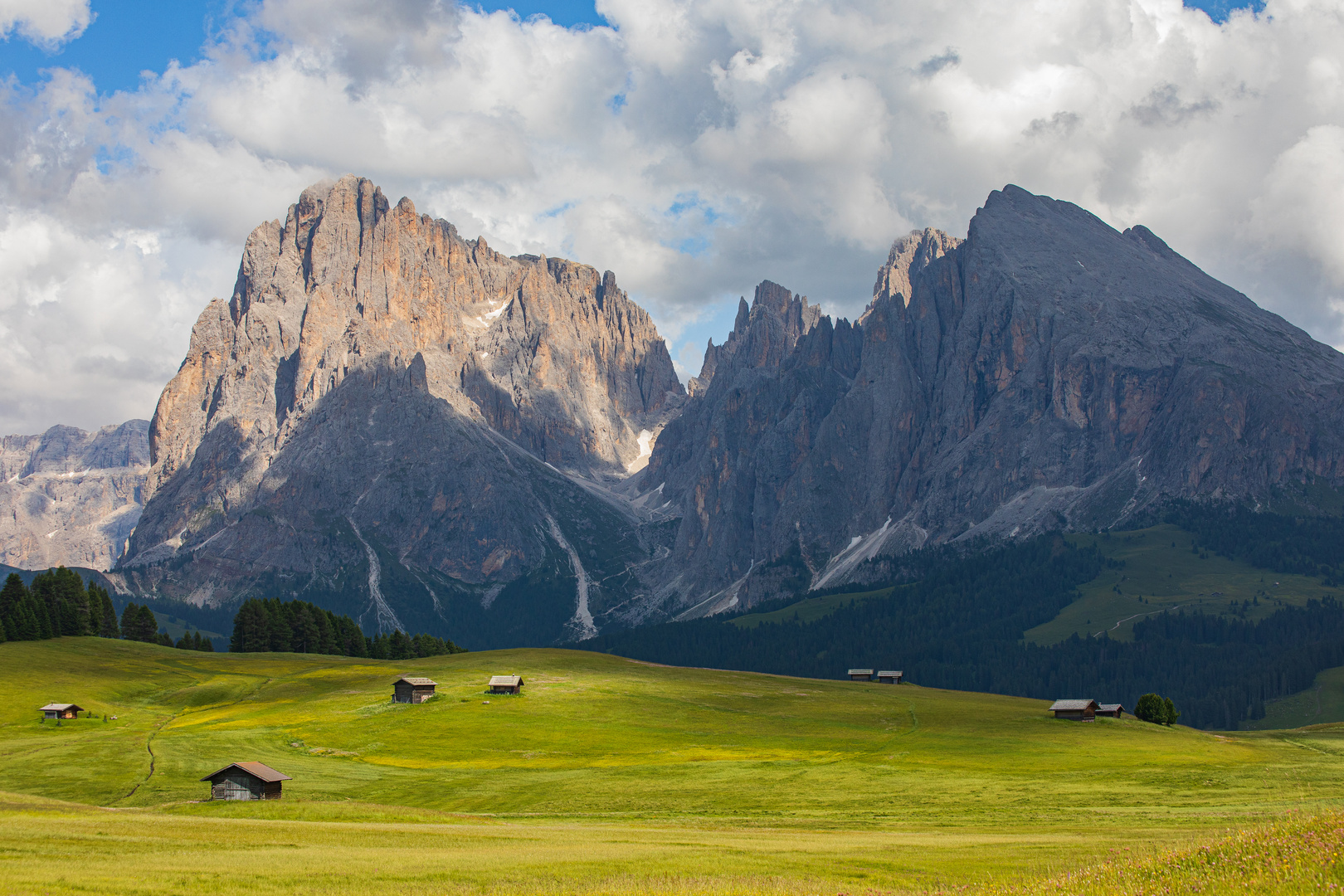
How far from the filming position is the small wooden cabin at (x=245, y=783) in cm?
7269

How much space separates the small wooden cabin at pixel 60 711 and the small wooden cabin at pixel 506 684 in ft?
151

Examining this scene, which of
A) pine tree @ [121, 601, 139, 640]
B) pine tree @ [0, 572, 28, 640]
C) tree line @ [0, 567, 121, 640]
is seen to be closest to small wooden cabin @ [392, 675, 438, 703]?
tree line @ [0, 567, 121, 640]

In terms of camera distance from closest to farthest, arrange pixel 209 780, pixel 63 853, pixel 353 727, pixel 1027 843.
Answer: pixel 63 853
pixel 1027 843
pixel 209 780
pixel 353 727

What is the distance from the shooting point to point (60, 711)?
11181cm

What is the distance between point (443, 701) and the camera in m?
129

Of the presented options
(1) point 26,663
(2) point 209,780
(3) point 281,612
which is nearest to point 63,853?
(2) point 209,780

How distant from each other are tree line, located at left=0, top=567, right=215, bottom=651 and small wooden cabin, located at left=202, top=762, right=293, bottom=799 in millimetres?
100183

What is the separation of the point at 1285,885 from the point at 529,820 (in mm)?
50235

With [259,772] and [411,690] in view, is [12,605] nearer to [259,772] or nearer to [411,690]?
[411,690]

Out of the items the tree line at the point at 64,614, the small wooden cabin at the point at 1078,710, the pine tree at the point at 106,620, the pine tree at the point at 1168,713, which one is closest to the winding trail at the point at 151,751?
the tree line at the point at 64,614

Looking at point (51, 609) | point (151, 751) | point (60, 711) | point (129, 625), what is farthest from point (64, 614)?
point (151, 751)

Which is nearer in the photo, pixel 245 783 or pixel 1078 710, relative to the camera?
pixel 245 783

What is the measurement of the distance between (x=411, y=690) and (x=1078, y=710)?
77076mm

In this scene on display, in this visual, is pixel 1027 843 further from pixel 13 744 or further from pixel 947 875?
pixel 13 744
